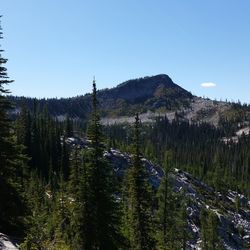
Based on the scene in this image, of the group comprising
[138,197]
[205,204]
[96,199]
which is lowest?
[205,204]

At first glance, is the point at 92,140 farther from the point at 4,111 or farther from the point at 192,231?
the point at 192,231

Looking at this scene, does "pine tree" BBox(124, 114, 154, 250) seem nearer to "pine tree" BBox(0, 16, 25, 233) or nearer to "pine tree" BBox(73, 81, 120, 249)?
"pine tree" BBox(73, 81, 120, 249)

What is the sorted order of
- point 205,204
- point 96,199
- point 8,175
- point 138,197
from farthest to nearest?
1. point 205,204
2. point 138,197
3. point 96,199
4. point 8,175

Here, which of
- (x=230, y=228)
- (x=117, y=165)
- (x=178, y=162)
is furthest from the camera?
(x=178, y=162)

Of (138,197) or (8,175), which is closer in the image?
(8,175)

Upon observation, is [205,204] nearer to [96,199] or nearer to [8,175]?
[96,199]

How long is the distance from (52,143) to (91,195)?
89.8 meters

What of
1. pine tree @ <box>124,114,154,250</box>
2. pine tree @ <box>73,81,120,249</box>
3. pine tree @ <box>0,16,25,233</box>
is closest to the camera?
pine tree @ <box>0,16,25,233</box>

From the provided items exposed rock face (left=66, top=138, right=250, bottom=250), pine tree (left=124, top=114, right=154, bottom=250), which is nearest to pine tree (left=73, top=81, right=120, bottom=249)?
pine tree (left=124, top=114, right=154, bottom=250)

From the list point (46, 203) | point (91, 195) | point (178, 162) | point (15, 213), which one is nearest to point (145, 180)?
point (91, 195)

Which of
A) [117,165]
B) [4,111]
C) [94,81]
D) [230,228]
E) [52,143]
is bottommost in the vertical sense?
[230,228]

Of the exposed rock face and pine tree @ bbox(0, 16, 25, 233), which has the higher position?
pine tree @ bbox(0, 16, 25, 233)

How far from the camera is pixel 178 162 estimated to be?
195 meters

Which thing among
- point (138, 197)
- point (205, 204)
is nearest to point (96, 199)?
point (138, 197)
